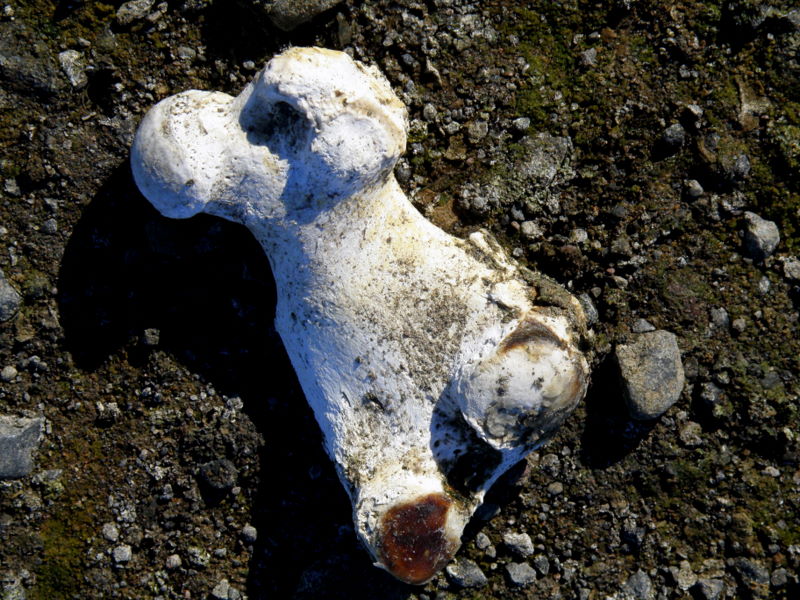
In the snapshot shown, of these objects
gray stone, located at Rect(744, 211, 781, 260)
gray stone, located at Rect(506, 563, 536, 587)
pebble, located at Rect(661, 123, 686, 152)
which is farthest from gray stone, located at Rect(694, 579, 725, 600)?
pebble, located at Rect(661, 123, 686, 152)

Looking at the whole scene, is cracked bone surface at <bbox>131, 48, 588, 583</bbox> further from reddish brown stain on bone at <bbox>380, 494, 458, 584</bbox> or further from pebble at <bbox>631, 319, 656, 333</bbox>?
pebble at <bbox>631, 319, 656, 333</bbox>

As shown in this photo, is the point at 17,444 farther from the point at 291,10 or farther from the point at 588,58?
the point at 588,58

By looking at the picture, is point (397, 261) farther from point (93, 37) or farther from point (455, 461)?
point (93, 37)

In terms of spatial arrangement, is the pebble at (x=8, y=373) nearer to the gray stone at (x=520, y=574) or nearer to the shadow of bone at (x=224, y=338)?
the shadow of bone at (x=224, y=338)

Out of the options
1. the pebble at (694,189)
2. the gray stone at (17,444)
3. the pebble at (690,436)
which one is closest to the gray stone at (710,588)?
Answer: the pebble at (690,436)

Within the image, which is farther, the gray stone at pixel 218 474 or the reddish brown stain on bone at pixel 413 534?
the gray stone at pixel 218 474

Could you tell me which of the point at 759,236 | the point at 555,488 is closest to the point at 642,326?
the point at 759,236
